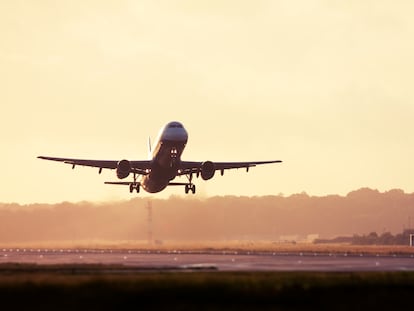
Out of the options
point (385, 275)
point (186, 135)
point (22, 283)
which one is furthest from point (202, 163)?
point (22, 283)

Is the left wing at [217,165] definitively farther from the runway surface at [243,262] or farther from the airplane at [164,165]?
the runway surface at [243,262]

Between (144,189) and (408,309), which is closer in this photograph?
(408,309)

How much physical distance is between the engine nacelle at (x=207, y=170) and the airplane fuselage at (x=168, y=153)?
3875mm

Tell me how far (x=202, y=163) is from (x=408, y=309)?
217 feet

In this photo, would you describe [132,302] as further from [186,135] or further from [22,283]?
[186,135]

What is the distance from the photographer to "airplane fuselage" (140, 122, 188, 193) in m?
110

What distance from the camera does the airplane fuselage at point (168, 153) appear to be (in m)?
110

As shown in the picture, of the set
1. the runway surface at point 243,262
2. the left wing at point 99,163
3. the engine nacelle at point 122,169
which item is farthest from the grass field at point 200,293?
the left wing at point 99,163

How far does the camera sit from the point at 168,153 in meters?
111

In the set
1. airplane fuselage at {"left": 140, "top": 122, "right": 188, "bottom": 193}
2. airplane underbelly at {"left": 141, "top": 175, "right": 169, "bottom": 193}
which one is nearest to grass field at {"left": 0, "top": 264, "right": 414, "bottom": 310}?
airplane fuselage at {"left": 140, "top": 122, "right": 188, "bottom": 193}

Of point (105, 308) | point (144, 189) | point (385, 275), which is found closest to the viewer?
point (105, 308)

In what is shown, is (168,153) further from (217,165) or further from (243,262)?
(243,262)

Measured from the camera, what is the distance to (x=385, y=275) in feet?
214

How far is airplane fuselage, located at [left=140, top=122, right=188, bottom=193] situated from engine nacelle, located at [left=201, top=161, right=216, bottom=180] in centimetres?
388
